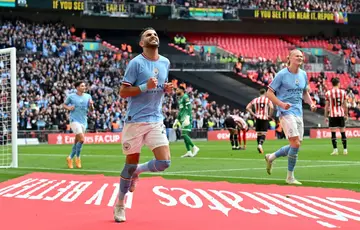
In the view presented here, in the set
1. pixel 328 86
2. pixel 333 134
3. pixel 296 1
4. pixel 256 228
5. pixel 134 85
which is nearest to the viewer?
pixel 256 228

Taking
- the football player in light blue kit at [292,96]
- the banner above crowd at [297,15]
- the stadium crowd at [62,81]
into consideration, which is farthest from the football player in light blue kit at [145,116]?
the banner above crowd at [297,15]

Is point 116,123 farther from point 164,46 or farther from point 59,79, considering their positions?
point 164,46

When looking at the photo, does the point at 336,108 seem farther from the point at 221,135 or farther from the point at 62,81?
the point at 62,81

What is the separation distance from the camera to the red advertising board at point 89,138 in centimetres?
4119

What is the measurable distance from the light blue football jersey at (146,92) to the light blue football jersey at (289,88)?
4990 millimetres

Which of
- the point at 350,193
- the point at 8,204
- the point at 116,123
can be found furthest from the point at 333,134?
the point at 116,123

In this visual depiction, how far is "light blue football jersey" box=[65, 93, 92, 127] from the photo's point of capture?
20.1 meters

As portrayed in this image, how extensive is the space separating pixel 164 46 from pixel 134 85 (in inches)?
2024

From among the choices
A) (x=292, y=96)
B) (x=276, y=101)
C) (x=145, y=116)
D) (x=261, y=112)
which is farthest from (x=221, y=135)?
(x=145, y=116)

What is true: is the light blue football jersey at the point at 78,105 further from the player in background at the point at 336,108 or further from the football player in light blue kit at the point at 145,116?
the football player in light blue kit at the point at 145,116

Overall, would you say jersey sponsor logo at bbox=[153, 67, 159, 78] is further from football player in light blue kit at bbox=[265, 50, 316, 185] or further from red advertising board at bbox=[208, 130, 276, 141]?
red advertising board at bbox=[208, 130, 276, 141]

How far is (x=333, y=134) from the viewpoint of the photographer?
24.9 meters

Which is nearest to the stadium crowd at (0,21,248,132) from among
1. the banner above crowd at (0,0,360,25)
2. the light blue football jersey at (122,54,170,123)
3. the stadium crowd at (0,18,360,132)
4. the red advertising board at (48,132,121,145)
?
the stadium crowd at (0,18,360,132)

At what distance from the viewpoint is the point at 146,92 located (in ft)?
32.0
